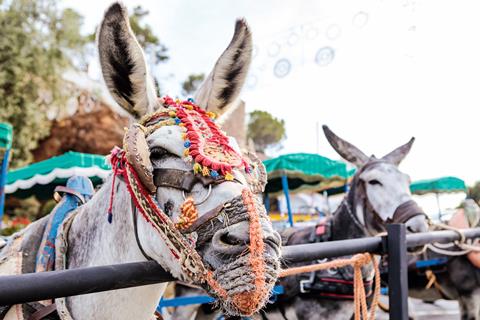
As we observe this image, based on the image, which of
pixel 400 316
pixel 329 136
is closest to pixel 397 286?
pixel 400 316

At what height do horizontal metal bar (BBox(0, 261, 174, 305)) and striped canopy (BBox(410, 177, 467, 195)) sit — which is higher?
horizontal metal bar (BBox(0, 261, 174, 305))

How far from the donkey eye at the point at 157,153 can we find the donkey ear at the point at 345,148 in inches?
110

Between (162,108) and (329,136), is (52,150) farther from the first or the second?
(162,108)

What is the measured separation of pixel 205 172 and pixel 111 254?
58 cm

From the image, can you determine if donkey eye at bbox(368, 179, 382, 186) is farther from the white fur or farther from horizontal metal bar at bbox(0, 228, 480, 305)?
horizontal metal bar at bbox(0, 228, 480, 305)

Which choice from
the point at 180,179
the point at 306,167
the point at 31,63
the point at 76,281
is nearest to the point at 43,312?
the point at 76,281

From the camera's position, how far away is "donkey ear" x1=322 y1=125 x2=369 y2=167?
3.96 meters

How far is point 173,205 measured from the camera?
1.33 m

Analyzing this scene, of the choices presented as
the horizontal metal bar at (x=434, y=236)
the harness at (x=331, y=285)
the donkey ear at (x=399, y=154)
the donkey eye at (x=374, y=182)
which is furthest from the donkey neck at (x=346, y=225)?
the horizontal metal bar at (x=434, y=236)

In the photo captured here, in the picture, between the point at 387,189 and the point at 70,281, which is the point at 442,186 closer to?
the point at 387,189

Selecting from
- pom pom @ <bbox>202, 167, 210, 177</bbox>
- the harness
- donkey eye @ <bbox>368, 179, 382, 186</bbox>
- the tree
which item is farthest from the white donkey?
the tree

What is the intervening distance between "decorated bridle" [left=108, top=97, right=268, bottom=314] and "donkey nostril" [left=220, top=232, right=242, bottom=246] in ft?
0.15

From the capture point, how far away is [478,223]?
5258 mm

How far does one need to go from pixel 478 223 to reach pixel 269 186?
406 centimetres
